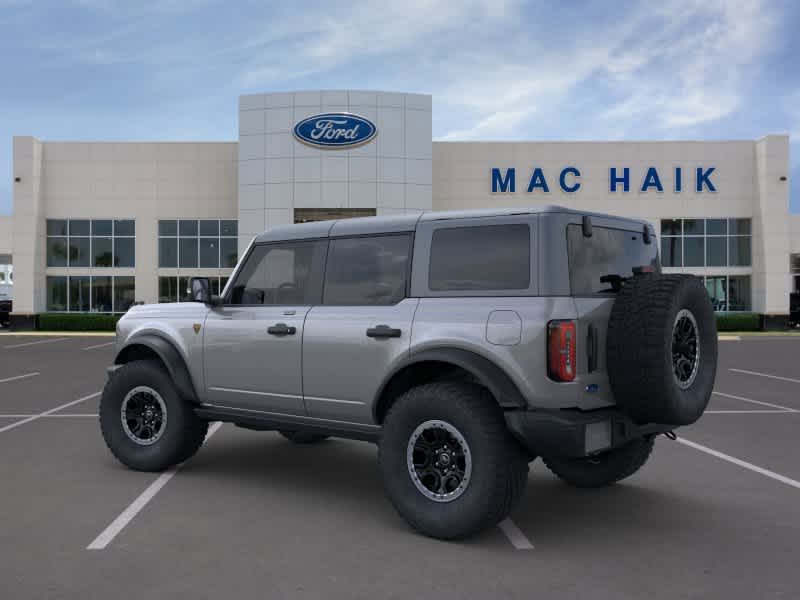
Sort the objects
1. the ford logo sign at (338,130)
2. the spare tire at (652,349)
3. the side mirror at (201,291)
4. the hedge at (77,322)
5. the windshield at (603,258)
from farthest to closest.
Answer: the hedge at (77,322)
the ford logo sign at (338,130)
the side mirror at (201,291)
the windshield at (603,258)
the spare tire at (652,349)

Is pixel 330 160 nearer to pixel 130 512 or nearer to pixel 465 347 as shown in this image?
pixel 130 512

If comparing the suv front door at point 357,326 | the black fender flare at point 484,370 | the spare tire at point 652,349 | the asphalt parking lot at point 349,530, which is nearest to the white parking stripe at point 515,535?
the asphalt parking lot at point 349,530

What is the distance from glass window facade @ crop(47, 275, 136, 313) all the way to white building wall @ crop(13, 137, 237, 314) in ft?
1.29

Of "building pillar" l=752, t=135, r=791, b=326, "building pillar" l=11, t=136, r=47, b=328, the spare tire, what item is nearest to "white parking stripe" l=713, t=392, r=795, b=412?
the spare tire

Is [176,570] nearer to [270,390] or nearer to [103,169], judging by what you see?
[270,390]

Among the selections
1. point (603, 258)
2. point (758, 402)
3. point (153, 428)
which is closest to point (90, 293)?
point (153, 428)

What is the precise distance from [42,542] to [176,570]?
3.62 feet

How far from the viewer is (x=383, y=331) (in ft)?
16.6

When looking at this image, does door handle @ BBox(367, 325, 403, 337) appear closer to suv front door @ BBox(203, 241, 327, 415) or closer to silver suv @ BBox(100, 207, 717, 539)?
silver suv @ BBox(100, 207, 717, 539)

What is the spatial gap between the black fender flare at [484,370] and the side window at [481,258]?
0.46 metres

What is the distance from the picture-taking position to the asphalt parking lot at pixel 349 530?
3943 millimetres

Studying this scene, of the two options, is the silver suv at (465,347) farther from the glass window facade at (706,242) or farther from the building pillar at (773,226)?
the building pillar at (773,226)

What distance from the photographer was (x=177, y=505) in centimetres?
546

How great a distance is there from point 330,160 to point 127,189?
36.0 ft
